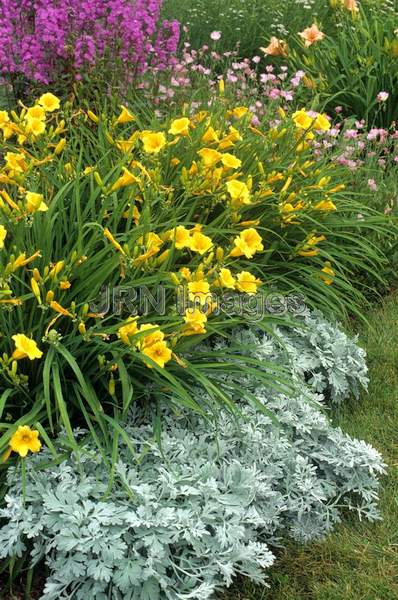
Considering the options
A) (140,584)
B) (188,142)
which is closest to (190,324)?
(140,584)

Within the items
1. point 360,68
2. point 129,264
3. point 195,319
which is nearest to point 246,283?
point 195,319

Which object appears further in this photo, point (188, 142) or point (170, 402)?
point (188, 142)

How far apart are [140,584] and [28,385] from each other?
2.46 feet

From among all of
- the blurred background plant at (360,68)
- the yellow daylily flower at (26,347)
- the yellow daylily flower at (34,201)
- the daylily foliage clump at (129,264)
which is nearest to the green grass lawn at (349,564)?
the daylily foliage clump at (129,264)

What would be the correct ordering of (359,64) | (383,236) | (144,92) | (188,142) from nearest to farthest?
(188,142) < (383,236) < (144,92) < (359,64)

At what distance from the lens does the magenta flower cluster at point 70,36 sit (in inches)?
167

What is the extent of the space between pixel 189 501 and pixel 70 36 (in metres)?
3.04

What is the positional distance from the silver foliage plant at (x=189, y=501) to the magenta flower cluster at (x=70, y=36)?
8.22 feet

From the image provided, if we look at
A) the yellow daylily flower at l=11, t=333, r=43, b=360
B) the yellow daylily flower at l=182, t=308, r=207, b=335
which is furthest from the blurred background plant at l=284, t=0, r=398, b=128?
the yellow daylily flower at l=11, t=333, r=43, b=360

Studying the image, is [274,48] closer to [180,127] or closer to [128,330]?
[180,127]

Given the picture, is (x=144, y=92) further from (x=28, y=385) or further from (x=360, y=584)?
(x=360, y=584)

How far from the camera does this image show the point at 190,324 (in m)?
2.33

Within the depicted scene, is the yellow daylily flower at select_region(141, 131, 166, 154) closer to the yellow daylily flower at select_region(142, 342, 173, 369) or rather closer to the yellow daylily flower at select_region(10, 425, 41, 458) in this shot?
the yellow daylily flower at select_region(142, 342, 173, 369)

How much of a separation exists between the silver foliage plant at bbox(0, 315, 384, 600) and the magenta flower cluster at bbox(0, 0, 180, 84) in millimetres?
2505
